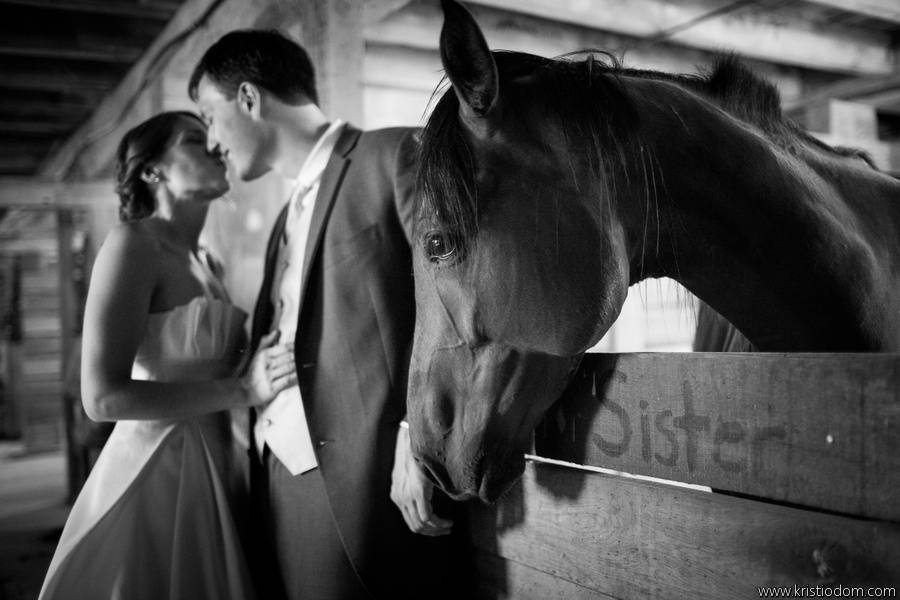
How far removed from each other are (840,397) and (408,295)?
717mm

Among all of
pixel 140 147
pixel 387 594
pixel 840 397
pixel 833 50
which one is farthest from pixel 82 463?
pixel 833 50

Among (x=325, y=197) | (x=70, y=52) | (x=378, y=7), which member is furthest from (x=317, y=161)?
(x=70, y=52)

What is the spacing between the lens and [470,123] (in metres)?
0.80

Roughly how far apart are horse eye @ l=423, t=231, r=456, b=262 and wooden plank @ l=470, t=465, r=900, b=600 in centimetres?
35

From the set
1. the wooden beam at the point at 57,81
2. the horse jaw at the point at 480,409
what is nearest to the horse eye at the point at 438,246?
the horse jaw at the point at 480,409

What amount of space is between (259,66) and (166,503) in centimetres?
94

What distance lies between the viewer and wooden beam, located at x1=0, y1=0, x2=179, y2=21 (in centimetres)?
341

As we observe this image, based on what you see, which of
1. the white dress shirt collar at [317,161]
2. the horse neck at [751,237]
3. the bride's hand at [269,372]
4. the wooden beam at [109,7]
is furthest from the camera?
the wooden beam at [109,7]

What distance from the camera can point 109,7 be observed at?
3525 millimetres

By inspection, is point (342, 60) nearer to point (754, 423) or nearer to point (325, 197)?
point (325, 197)

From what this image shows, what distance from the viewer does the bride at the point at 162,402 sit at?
1229mm

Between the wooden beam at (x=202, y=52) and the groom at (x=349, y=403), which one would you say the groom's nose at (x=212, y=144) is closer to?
the groom at (x=349, y=403)

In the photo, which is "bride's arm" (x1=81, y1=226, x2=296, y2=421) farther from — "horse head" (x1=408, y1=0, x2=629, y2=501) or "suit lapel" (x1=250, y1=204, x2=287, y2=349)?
"horse head" (x1=408, y1=0, x2=629, y2=501)

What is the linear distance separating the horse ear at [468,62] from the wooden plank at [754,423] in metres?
0.36
